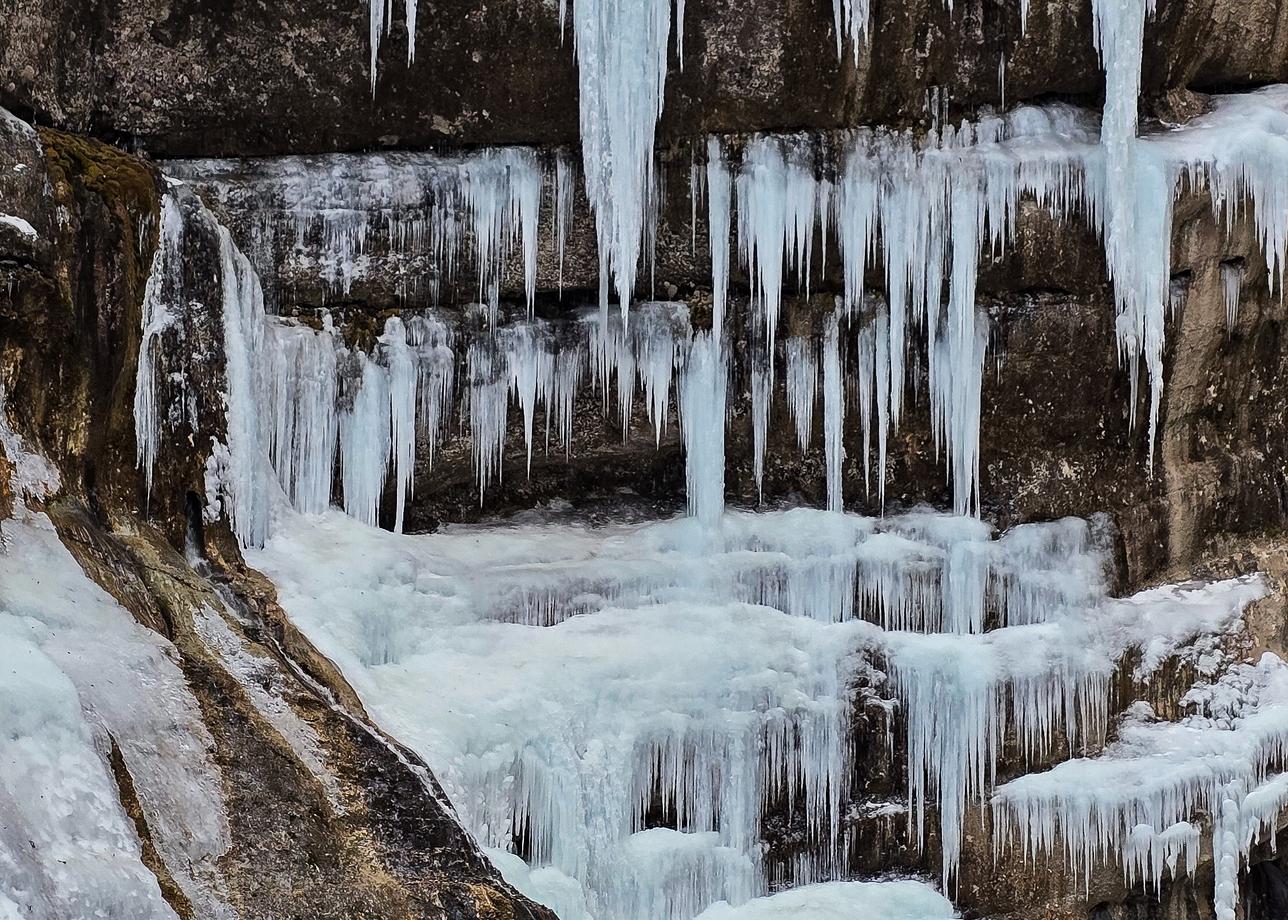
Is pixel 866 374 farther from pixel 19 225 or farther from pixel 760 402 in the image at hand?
pixel 19 225

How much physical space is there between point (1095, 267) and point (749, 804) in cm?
324

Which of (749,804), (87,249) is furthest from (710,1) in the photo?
(749,804)

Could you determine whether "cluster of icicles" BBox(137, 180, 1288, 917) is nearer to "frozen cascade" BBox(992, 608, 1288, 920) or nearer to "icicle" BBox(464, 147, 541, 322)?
"frozen cascade" BBox(992, 608, 1288, 920)

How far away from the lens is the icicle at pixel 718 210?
25.2ft

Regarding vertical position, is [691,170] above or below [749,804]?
above

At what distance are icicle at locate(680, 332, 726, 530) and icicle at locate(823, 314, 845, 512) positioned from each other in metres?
0.55

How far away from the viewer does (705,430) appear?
793 centimetres

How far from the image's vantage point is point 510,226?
7.62 m

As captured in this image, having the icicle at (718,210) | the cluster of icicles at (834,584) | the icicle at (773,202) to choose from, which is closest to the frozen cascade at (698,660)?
the cluster of icicles at (834,584)

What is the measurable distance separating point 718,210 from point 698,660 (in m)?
2.19

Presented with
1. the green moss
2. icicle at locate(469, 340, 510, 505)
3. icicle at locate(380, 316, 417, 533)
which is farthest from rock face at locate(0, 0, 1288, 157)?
icicle at locate(469, 340, 510, 505)

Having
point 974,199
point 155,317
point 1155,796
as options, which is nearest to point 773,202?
point 974,199

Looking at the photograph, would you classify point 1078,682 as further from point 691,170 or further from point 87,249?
point 87,249

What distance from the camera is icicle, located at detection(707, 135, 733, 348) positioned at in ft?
25.2
